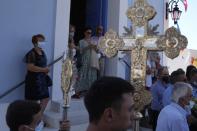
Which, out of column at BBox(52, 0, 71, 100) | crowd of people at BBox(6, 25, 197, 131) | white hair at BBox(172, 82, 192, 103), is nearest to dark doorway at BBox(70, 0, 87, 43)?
crowd of people at BBox(6, 25, 197, 131)

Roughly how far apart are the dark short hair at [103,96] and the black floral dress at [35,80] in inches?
182

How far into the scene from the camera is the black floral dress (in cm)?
670

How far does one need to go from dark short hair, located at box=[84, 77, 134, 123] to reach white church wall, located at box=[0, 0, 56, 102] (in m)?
4.96

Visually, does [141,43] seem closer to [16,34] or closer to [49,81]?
[49,81]

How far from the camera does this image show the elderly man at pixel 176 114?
12.7ft

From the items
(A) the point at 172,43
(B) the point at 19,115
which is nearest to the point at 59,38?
(A) the point at 172,43

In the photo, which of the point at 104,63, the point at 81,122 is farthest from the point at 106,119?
the point at 104,63

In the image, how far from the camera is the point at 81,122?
23.5ft

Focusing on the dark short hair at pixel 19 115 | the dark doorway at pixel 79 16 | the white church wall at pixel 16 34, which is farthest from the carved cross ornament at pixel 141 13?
the dark doorway at pixel 79 16

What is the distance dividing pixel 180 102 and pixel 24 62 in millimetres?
3750

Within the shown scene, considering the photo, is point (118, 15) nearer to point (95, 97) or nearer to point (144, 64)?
point (144, 64)

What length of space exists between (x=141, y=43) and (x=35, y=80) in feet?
9.02

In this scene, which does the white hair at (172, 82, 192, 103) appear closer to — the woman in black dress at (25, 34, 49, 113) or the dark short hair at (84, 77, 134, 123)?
the dark short hair at (84, 77, 134, 123)

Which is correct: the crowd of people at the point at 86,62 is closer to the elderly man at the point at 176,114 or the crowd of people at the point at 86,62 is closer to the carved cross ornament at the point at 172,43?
the carved cross ornament at the point at 172,43
